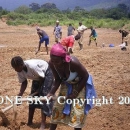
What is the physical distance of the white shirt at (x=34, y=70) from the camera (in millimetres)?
4223

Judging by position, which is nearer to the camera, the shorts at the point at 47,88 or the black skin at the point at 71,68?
the black skin at the point at 71,68

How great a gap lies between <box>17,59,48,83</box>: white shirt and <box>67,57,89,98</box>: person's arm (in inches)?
34.3

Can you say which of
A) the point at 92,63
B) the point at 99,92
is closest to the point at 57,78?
the point at 99,92

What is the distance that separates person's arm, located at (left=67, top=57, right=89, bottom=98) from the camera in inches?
133

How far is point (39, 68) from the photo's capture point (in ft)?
14.1

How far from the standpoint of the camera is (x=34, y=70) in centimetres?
422

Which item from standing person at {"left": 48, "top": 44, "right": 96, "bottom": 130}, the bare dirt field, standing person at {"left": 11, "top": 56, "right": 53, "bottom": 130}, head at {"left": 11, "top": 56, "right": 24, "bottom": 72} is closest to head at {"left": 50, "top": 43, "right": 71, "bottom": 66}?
standing person at {"left": 48, "top": 44, "right": 96, "bottom": 130}

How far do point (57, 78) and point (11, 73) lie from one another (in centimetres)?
480

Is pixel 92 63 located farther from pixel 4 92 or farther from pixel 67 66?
A: pixel 67 66

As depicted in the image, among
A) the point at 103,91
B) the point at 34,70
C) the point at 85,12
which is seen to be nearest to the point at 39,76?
the point at 34,70

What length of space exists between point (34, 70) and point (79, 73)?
973mm

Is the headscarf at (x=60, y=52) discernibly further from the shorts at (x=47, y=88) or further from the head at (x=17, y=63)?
the shorts at (x=47, y=88)

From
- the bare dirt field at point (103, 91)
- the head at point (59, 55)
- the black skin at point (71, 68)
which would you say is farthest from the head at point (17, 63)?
the bare dirt field at point (103, 91)

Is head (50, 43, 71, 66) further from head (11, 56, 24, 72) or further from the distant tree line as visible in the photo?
the distant tree line
